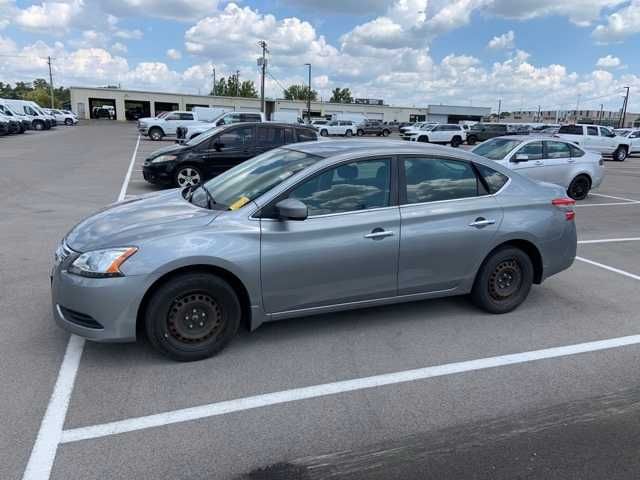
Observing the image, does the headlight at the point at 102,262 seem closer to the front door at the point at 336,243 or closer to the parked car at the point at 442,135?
the front door at the point at 336,243

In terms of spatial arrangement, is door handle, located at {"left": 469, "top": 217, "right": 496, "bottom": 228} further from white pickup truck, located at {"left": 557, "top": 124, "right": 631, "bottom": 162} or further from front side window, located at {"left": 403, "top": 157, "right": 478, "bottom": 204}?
white pickup truck, located at {"left": 557, "top": 124, "right": 631, "bottom": 162}

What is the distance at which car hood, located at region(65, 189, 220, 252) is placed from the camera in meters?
3.73

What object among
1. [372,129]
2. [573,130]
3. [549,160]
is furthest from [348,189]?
[372,129]

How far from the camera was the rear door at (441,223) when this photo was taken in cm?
442

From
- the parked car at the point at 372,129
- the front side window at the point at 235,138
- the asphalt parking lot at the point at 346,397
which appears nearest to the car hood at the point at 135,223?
the asphalt parking lot at the point at 346,397

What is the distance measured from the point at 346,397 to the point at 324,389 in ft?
0.58

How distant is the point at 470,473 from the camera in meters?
2.77

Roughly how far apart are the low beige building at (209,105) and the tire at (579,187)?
5488cm

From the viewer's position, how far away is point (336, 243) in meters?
4.11

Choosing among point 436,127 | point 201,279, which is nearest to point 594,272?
point 201,279

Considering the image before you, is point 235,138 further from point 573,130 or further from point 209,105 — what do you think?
point 209,105

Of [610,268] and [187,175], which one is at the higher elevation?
[187,175]

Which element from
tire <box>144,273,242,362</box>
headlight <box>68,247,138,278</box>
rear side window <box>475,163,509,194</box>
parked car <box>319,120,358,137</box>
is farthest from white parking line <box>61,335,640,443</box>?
parked car <box>319,120,358,137</box>

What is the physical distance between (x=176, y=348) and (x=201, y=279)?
0.55 meters
